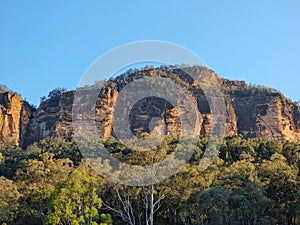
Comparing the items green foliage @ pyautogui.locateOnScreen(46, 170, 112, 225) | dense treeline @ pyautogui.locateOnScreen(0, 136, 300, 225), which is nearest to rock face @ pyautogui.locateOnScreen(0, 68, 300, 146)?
dense treeline @ pyautogui.locateOnScreen(0, 136, 300, 225)

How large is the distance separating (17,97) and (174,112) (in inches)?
949

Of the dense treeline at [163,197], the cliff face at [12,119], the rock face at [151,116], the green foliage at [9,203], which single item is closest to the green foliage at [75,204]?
the dense treeline at [163,197]

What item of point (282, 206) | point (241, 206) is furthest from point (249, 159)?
point (241, 206)

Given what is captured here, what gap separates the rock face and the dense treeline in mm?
30880

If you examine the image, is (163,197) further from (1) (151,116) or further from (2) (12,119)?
(2) (12,119)

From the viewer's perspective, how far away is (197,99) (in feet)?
218

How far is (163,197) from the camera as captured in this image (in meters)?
25.6

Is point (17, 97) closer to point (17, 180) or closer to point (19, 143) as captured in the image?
point (19, 143)

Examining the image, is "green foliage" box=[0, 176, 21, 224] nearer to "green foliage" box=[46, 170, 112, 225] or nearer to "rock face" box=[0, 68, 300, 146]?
"green foliage" box=[46, 170, 112, 225]

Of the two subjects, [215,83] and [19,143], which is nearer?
[19,143]

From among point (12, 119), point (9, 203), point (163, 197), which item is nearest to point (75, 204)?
point (163, 197)

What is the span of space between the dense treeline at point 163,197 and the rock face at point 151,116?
30.9 meters

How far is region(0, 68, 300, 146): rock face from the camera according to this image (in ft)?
205

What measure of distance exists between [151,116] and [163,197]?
38.0m
